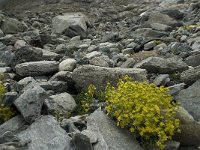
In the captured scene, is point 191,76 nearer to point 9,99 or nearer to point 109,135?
point 109,135

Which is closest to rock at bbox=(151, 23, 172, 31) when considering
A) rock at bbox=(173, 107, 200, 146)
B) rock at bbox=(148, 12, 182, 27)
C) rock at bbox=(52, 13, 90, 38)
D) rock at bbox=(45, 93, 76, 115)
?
rock at bbox=(148, 12, 182, 27)

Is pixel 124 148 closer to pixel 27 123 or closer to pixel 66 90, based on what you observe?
pixel 27 123

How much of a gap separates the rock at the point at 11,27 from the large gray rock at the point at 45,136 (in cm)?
1645

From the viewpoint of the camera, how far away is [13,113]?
8.41 meters

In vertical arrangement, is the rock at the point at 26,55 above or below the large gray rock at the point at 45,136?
below

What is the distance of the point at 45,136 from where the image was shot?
7414 mm

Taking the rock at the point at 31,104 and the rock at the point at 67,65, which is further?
the rock at the point at 67,65

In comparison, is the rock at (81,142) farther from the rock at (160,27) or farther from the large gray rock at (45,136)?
the rock at (160,27)

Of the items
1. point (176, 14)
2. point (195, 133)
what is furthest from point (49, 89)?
point (176, 14)

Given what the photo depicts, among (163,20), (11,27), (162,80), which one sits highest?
(162,80)

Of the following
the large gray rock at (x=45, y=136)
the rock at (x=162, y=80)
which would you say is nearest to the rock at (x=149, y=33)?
the rock at (x=162, y=80)

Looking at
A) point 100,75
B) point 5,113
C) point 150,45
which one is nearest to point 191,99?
point 100,75

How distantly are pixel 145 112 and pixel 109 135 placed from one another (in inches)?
31.9

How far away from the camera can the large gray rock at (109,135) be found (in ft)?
24.4
